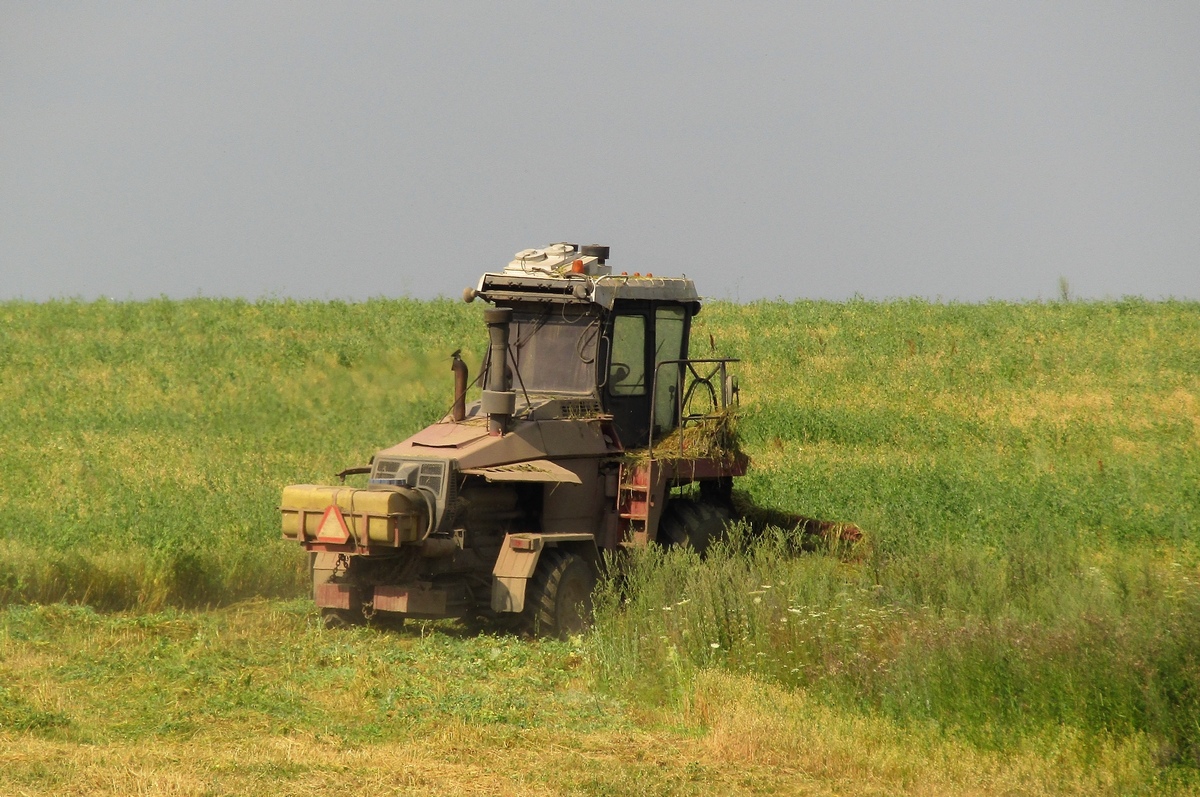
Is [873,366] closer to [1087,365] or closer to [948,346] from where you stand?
[948,346]

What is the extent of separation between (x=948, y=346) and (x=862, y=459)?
413 inches

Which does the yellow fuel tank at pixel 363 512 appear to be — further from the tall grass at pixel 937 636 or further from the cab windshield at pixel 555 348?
the cab windshield at pixel 555 348

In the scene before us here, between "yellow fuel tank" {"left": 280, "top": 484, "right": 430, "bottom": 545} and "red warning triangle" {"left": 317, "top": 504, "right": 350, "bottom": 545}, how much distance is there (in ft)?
0.09

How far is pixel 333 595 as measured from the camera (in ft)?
35.0

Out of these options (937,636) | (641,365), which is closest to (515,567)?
(641,365)

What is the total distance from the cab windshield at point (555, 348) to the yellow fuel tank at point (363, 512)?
6.50ft

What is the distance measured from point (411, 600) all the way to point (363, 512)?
877 millimetres

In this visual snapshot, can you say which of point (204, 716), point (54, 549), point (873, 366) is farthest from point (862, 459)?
point (204, 716)

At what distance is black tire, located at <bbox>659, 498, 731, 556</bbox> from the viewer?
12.1m

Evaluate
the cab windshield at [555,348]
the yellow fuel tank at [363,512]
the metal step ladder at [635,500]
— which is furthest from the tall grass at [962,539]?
the cab windshield at [555,348]

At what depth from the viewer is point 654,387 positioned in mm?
12180

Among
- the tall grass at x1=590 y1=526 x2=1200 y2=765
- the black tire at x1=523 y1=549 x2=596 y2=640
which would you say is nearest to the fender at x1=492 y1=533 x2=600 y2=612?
the black tire at x1=523 y1=549 x2=596 y2=640

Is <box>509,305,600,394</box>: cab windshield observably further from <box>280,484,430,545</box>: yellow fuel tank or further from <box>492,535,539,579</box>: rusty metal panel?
<box>280,484,430,545</box>: yellow fuel tank

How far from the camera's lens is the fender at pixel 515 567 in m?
10.2
